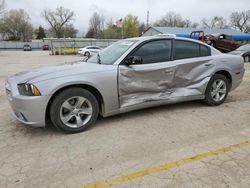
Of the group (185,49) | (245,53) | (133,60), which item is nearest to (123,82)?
(133,60)

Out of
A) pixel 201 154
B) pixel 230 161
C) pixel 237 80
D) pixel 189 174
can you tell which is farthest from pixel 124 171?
pixel 237 80

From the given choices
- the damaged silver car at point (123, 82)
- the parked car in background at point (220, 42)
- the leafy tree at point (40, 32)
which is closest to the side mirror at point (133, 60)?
the damaged silver car at point (123, 82)

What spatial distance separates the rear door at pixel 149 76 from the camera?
3672 millimetres

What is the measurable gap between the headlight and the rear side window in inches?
104

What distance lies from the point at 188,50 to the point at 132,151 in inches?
99.9

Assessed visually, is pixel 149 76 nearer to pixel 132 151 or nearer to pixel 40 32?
pixel 132 151

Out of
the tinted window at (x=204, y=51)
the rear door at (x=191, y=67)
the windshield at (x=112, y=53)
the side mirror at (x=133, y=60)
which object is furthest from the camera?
the tinted window at (x=204, y=51)

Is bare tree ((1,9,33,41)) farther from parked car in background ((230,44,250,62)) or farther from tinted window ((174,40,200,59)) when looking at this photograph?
tinted window ((174,40,200,59))

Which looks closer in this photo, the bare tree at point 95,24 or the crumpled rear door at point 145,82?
the crumpled rear door at point 145,82

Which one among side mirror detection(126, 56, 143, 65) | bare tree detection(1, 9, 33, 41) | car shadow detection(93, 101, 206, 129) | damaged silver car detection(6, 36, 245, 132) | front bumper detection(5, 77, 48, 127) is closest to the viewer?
front bumper detection(5, 77, 48, 127)

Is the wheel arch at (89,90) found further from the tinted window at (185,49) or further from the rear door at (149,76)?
the tinted window at (185,49)

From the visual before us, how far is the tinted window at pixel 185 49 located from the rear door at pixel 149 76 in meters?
0.17

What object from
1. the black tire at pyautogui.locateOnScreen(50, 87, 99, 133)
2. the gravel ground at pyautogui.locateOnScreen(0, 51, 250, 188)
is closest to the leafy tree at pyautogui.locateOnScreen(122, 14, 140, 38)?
the gravel ground at pyautogui.locateOnScreen(0, 51, 250, 188)

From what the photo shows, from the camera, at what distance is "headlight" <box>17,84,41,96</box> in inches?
120
